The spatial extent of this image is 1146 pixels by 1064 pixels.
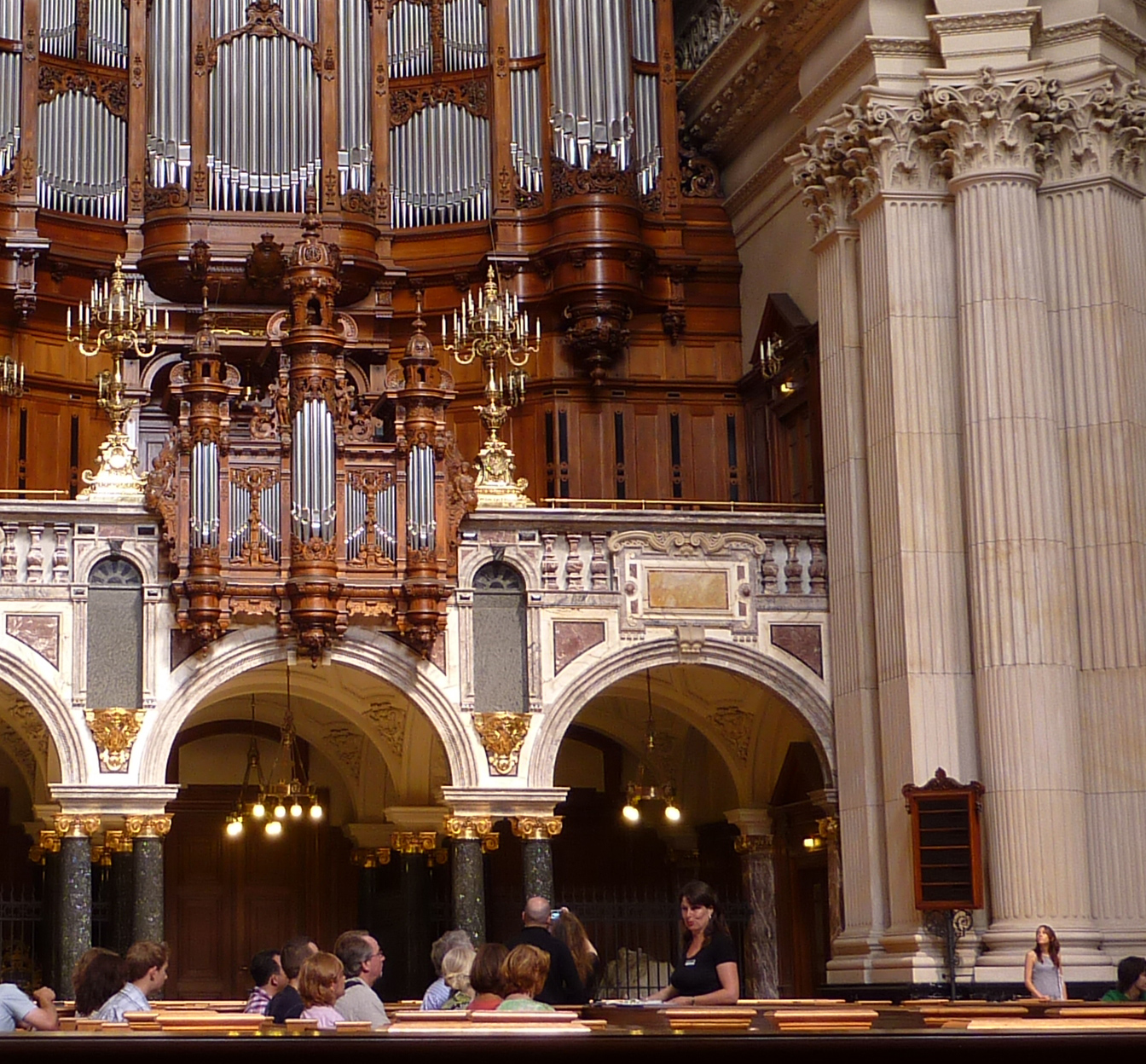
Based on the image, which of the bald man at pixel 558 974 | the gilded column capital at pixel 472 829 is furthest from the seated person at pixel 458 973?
the gilded column capital at pixel 472 829

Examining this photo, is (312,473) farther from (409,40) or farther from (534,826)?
(409,40)

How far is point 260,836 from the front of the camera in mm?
25078

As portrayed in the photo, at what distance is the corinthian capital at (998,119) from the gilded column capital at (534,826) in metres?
7.55

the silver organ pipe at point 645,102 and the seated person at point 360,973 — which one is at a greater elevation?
A: the silver organ pipe at point 645,102

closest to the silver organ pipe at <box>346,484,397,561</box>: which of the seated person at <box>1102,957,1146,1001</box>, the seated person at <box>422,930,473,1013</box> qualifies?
the seated person at <box>422,930,473,1013</box>

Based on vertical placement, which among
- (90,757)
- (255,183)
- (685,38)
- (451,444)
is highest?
(685,38)

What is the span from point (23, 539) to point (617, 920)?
7.21 metres

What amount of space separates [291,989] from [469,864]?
957cm

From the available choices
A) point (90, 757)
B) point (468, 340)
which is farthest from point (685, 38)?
point (90, 757)

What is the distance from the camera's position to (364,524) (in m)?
20.1

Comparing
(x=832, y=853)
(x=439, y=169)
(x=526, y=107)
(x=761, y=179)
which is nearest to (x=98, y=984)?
(x=832, y=853)

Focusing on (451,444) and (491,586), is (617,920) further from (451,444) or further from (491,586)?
(451,444)

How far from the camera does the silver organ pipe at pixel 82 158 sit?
936 inches

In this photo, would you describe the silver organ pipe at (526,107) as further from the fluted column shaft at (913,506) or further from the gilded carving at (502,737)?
the gilded carving at (502,737)
